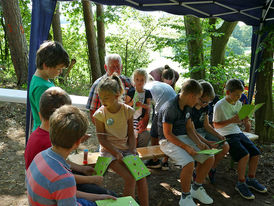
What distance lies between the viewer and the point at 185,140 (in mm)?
3162

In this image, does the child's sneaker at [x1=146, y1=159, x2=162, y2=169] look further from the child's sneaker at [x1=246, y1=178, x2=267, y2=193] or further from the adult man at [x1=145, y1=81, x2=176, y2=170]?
the child's sneaker at [x1=246, y1=178, x2=267, y2=193]

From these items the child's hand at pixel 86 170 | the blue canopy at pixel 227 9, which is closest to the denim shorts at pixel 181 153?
the child's hand at pixel 86 170

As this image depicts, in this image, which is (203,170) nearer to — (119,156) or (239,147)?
(239,147)

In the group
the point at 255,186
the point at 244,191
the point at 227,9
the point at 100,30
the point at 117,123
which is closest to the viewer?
the point at 117,123

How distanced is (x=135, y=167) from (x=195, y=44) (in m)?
5.23

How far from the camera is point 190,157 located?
9.69ft

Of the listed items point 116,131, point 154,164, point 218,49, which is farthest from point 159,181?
point 218,49

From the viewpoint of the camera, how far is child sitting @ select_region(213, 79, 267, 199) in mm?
3405

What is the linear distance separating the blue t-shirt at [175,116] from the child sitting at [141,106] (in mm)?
515

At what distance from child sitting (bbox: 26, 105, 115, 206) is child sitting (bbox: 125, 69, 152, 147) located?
6.94 feet

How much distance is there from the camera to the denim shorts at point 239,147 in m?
3.45

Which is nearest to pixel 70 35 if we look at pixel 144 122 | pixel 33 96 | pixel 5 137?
pixel 5 137

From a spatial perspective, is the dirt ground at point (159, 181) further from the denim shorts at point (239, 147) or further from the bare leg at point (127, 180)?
the bare leg at point (127, 180)

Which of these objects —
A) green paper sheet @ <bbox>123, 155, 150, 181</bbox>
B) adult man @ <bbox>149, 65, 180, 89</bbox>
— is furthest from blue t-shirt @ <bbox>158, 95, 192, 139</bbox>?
adult man @ <bbox>149, 65, 180, 89</bbox>
